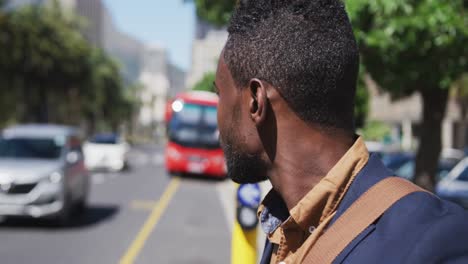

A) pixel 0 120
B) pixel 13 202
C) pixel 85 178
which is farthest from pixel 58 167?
pixel 0 120

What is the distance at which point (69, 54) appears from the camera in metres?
52.2

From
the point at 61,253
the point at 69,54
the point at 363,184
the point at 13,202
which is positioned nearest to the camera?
the point at 363,184

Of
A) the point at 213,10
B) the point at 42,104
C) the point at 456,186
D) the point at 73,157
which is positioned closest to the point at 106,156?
the point at 73,157

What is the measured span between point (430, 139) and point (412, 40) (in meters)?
5.25

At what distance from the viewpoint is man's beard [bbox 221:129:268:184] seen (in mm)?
1672

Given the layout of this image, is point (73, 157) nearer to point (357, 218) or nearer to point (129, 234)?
point (129, 234)

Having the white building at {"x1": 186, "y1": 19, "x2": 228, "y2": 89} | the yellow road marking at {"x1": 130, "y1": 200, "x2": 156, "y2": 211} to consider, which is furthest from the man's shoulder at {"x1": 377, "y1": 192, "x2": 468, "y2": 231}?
the yellow road marking at {"x1": 130, "y1": 200, "x2": 156, "y2": 211}

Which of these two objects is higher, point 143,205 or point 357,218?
point 357,218

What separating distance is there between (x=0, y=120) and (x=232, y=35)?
4912cm

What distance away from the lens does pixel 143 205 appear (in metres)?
18.0

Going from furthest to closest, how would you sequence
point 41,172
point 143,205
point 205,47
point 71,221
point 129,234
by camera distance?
point 143,205
point 71,221
point 129,234
point 41,172
point 205,47

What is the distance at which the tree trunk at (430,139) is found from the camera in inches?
496

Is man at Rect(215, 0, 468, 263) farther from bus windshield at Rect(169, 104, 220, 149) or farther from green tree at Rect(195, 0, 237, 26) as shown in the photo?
bus windshield at Rect(169, 104, 220, 149)

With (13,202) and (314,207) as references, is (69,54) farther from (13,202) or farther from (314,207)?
(314,207)
